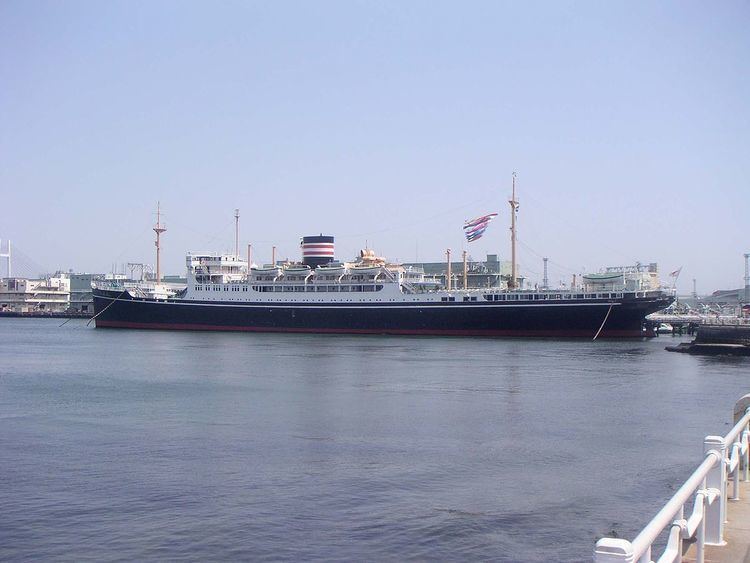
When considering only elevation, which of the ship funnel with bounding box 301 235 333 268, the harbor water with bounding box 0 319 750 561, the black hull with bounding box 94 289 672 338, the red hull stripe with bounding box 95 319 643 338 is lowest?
the harbor water with bounding box 0 319 750 561

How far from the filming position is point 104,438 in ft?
54.1

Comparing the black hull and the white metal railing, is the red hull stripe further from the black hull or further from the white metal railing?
the white metal railing

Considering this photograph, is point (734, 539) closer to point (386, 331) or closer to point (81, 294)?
point (386, 331)

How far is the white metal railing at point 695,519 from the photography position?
370cm

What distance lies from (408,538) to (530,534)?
5.16 ft

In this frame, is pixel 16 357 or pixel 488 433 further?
pixel 16 357

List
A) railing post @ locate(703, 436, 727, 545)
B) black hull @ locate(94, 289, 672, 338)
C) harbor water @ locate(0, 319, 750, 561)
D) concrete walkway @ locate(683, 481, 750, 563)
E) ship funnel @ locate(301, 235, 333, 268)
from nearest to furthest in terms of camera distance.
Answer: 1. concrete walkway @ locate(683, 481, 750, 563)
2. railing post @ locate(703, 436, 727, 545)
3. harbor water @ locate(0, 319, 750, 561)
4. black hull @ locate(94, 289, 672, 338)
5. ship funnel @ locate(301, 235, 333, 268)

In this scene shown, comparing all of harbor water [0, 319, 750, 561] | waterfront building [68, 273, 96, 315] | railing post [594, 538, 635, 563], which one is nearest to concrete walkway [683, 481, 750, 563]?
railing post [594, 538, 635, 563]

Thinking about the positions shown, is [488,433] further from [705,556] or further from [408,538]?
[705,556]

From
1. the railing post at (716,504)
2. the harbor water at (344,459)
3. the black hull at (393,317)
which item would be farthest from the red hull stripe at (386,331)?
the railing post at (716,504)

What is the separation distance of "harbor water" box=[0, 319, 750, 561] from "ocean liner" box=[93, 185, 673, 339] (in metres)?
21.2

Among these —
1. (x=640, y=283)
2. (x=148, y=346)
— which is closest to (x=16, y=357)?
(x=148, y=346)

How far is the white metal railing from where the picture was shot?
370 centimetres

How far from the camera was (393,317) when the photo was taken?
58031mm
